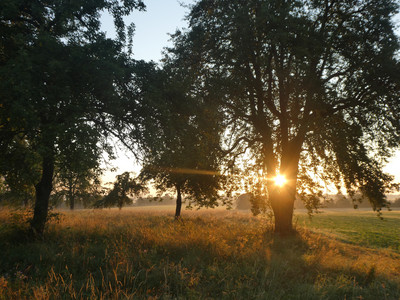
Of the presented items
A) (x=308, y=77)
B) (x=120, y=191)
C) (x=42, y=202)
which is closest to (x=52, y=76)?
(x=42, y=202)

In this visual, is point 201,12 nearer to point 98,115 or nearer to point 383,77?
point 98,115

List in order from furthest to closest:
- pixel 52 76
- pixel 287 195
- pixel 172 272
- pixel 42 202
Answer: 1. pixel 287 195
2. pixel 42 202
3. pixel 52 76
4. pixel 172 272

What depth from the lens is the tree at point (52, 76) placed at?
5.43 metres

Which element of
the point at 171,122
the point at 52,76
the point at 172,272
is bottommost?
the point at 172,272

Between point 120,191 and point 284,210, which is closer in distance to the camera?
point 284,210

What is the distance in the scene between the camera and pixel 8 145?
23.5ft

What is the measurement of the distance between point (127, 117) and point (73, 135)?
265 centimetres

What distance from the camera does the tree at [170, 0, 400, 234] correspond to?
8.55 meters

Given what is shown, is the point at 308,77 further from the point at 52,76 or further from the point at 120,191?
the point at 120,191

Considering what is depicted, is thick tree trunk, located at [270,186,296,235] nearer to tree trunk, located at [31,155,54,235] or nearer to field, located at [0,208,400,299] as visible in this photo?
field, located at [0,208,400,299]

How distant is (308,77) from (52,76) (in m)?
8.77

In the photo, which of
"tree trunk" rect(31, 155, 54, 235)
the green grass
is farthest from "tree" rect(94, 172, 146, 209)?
the green grass

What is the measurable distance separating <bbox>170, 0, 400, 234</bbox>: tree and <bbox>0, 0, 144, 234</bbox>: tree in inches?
168

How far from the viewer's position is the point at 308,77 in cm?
865
